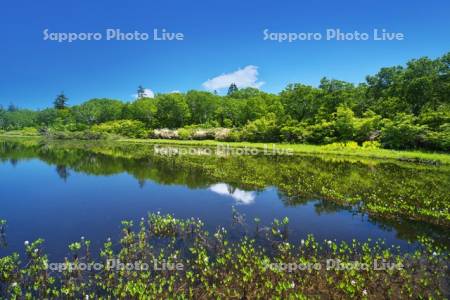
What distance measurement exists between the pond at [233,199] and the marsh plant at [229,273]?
127 cm

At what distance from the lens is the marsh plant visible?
7840 millimetres

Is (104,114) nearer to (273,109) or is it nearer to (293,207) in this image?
(273,109)

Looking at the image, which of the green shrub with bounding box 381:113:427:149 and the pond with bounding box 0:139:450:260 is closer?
the pond with bounding box 0:139:450:260

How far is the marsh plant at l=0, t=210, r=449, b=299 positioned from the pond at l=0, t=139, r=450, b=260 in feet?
4.16

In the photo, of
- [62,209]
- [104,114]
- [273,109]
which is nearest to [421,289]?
[62,209]

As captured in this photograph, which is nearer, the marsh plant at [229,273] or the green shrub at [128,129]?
the marsh plant at [229,273]

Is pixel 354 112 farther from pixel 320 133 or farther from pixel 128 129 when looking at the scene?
pixel 128 129

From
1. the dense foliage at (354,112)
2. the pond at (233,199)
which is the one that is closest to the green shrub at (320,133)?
the dense foliage at (354,112)

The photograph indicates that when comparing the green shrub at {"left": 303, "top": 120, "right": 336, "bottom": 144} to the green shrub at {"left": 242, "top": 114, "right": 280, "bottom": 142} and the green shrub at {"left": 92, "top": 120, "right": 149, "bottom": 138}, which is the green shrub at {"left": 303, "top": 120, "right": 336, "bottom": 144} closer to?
the green shrub at {"left": 242, "top": 114, "right": 280, "bottom": 142}

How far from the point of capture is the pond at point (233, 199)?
12.7 meters

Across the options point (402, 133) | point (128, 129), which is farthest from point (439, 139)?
point (128, 129)

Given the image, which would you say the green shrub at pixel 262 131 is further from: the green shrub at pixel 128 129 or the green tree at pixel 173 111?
the green shrub at pixel 128 129

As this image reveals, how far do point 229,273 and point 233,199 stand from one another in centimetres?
909

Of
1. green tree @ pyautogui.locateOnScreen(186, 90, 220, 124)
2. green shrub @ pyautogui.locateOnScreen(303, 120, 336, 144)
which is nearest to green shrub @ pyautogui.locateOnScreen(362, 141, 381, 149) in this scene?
green shrub @ pyautogui.locateOnScreen(303, 120, 336, 144)
